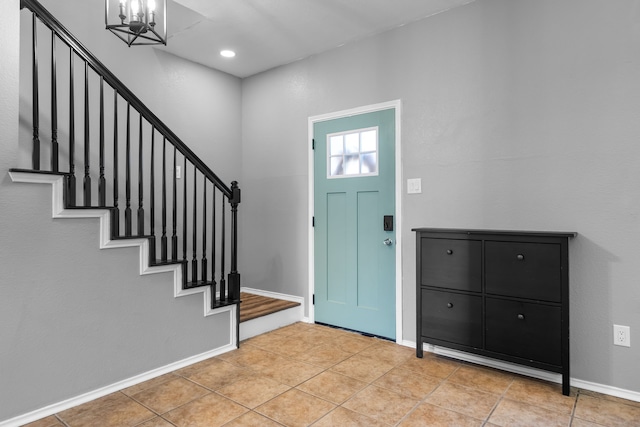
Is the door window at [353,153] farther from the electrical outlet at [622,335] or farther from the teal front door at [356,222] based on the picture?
the electrical outlet at [622,335]

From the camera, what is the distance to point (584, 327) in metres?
2.50

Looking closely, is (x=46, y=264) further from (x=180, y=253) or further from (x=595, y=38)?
(x=595, y=38)

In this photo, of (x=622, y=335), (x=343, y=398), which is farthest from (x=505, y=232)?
(x=343, y=398)

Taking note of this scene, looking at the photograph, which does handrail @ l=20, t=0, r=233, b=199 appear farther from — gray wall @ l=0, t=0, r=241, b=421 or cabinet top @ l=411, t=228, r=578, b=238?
cabinet top @ l=411, t=228, r=578, b=238

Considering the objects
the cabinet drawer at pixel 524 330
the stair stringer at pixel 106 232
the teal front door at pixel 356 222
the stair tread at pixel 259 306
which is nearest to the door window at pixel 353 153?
the teal front door at pixel 356 222

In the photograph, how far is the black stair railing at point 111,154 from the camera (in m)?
2.27

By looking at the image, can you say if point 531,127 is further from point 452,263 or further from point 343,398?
point 343,398

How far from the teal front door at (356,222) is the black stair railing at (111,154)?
3.18 feet

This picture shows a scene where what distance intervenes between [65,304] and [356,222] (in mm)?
2313

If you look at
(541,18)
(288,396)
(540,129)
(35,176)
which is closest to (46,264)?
(35,176)

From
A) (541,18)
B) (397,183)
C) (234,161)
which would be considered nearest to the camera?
(541,18)

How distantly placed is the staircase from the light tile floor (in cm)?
62

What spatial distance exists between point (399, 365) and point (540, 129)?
1.95 m

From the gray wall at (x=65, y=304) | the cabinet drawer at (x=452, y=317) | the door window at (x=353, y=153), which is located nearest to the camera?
the gray wall at (x=65, y=304)
